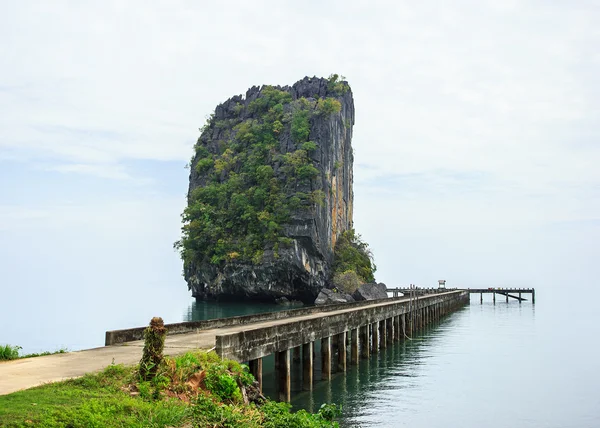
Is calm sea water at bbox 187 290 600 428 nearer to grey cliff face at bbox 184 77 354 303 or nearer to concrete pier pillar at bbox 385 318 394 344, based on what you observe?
concrete pier pillar at bbox 385 318 394 344

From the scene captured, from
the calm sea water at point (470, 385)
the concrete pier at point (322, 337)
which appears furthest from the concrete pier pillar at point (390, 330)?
the calm sea water at point (470, 385)

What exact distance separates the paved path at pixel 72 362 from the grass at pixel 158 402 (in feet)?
2.98

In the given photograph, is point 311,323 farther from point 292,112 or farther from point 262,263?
point 292,112

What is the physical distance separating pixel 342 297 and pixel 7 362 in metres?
58.2

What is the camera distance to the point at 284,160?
79062mm

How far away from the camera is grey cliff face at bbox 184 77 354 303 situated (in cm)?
7469

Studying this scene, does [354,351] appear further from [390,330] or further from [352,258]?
[352,258]

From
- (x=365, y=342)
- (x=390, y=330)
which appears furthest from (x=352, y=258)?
(x=365, y=342)

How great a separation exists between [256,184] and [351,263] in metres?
17.0

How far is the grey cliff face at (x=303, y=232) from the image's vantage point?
2940 inches

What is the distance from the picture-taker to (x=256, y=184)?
81.7m

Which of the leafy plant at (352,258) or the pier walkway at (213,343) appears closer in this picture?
the pier walkway at (213,343)

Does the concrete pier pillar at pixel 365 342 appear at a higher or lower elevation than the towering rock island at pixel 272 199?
lower

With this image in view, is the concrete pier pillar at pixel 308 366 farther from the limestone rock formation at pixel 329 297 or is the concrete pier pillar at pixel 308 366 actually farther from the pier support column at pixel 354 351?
the limestone rock formation at pixel 329 297
